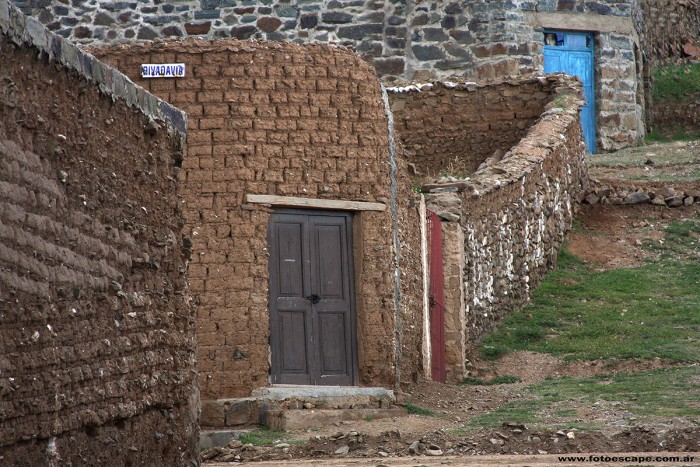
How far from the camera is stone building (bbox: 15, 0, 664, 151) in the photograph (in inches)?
898

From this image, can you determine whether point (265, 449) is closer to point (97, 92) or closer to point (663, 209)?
point (97, 92)

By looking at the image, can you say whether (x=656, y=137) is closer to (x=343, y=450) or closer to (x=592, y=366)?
(x=592, y=366)

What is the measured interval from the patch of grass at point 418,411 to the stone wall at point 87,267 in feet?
13.4

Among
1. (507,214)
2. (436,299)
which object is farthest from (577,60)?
(436,299)

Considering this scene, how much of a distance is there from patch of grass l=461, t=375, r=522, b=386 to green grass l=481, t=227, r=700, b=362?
2.39 feet

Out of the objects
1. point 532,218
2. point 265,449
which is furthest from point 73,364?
point 532,218

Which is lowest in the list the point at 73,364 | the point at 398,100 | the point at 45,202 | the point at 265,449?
the point at 265,449

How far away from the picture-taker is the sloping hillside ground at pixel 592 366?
11391 mm

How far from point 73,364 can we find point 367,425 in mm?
5624

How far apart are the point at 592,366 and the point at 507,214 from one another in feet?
9.18

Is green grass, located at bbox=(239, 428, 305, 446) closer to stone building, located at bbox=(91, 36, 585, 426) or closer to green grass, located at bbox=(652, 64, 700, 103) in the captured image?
stone building, located at bbox=(91, 36, 585, 426)

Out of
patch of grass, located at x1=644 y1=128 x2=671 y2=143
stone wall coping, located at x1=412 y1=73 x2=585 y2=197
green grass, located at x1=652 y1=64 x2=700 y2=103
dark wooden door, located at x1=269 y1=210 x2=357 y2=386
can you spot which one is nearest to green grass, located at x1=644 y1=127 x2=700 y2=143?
patch of grass, located at x1=644 y1=128 x2=671 y2=143

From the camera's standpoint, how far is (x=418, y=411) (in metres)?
13.6

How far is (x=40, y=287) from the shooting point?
22.9 feet
